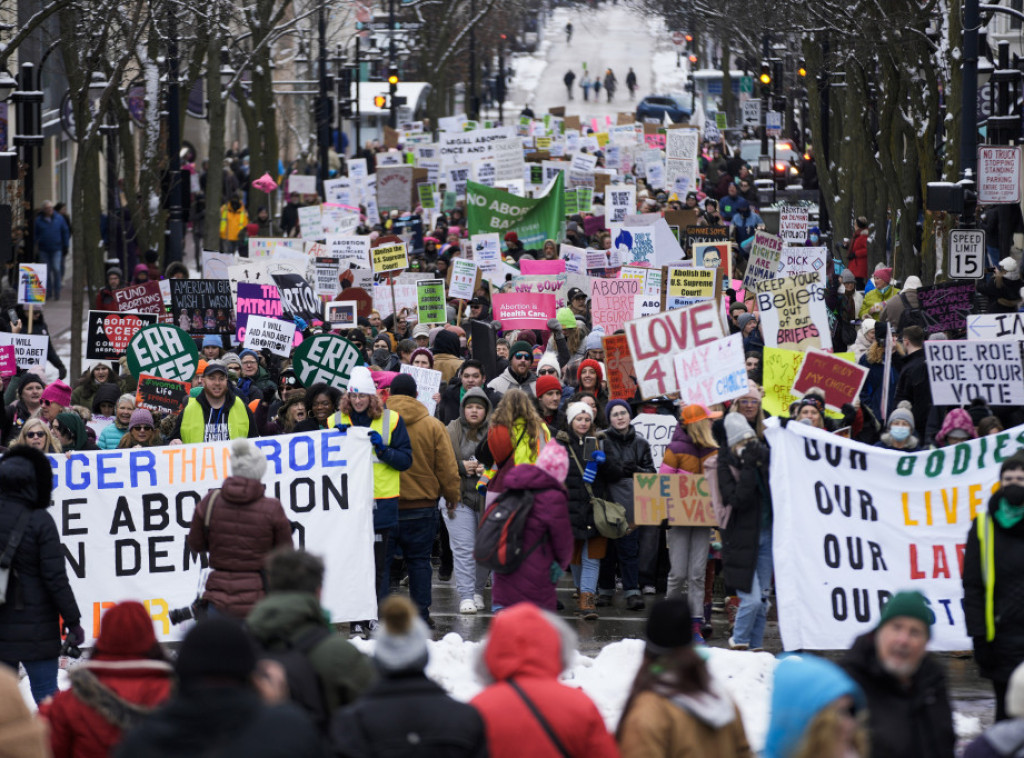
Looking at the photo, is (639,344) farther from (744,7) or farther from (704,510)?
(744,7)

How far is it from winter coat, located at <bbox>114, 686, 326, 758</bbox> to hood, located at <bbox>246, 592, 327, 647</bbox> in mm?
1230

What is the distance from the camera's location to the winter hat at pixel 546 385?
39.6 ft

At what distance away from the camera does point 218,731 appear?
14.3 feet

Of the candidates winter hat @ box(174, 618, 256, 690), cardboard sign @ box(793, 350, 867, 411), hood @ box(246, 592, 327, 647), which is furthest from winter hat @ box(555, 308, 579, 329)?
winter hat @ box(174, 618, 256, 690)

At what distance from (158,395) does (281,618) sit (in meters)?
7.30

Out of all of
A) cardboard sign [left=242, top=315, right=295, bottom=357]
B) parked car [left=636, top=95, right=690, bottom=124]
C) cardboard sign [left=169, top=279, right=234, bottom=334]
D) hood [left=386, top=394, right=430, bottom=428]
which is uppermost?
parked car [left=636, top=95, right=690, bottom=124]

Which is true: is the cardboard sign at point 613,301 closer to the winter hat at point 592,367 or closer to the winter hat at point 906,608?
the winter hat at point 592,367

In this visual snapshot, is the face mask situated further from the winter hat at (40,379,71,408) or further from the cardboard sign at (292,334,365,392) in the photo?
the winter hat at (40,379,71,408)

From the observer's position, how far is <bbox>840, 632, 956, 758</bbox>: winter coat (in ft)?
17.9

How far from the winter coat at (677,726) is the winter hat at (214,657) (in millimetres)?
1270

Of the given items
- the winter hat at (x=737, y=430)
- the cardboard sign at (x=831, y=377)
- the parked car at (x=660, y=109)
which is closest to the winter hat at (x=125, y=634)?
the winter hat at (x=737, y=430)

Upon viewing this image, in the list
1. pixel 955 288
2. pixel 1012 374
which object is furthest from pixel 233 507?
pixel 955 288

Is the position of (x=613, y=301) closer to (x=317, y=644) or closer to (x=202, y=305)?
(x=202, y=305)

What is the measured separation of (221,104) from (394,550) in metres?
18.7
